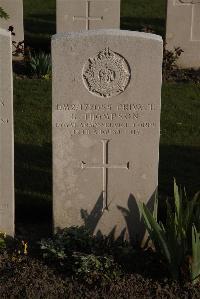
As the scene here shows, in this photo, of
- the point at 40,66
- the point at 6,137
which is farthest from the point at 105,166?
the point at 40,66

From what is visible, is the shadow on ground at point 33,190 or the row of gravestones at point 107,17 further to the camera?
the row of gravestones at point 107,17

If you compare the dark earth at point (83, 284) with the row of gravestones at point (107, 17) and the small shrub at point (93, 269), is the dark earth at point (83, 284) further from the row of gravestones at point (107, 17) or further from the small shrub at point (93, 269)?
the row of gravestones at point (107, 17)

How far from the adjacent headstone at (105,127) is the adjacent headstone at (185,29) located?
19.7 ft

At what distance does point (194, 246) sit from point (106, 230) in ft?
3.57

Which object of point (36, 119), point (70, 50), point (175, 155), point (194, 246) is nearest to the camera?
point (194, 246)

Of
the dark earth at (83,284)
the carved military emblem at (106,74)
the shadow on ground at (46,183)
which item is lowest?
the dark earth at (83,284)

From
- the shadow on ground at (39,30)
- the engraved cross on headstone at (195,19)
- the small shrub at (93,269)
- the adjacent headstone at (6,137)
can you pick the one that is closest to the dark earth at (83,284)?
the small shrub at (93,269)

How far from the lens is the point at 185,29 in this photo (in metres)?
11.2

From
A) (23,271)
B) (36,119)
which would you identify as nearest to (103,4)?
(36,119)

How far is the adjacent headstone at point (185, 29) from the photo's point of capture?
11.0 metres

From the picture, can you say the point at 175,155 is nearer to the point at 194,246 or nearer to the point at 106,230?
the point at 106,230

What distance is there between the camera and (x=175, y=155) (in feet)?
25.4

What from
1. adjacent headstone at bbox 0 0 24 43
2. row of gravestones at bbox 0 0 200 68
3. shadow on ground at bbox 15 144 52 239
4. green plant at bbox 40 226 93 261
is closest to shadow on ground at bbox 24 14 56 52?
adjacent headstone at bbox 0 0 24 43

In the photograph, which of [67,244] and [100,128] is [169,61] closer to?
[100,128]
